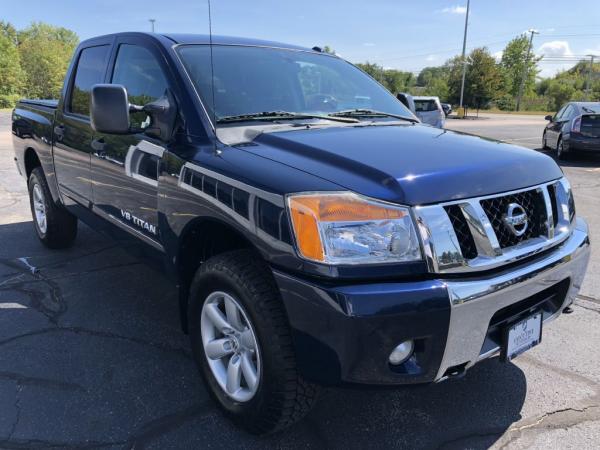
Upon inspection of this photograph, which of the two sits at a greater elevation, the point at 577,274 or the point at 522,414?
the point at 577,274

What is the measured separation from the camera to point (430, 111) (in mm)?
16453

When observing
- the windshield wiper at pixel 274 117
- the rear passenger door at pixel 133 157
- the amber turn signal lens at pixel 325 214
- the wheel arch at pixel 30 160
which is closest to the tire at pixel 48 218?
the wheel arch at pixel 30 160

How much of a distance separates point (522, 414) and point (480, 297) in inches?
40.4

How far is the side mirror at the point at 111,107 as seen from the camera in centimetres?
261

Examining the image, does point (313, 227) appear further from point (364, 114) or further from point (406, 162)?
point (364, 114)

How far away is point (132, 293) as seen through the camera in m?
4.06

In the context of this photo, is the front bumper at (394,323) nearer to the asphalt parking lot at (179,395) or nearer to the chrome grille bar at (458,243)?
the chrome grille bar at (458,243)

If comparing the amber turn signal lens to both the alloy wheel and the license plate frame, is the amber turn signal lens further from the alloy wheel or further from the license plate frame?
the license plate frame

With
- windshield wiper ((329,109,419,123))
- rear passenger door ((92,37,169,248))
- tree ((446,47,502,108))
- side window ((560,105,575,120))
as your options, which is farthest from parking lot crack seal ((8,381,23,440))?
tree ((446,47,502,108))

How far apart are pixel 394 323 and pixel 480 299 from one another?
0.37 metres

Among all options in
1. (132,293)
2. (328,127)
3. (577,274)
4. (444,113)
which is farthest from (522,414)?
(444,113)

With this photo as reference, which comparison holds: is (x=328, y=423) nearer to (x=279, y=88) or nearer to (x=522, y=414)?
(x=522, y=414)

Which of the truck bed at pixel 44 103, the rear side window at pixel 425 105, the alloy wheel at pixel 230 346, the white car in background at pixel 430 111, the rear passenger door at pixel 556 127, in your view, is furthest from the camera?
the rear side window at pixel 425 105

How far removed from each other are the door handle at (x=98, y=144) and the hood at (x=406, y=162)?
1424 mm
